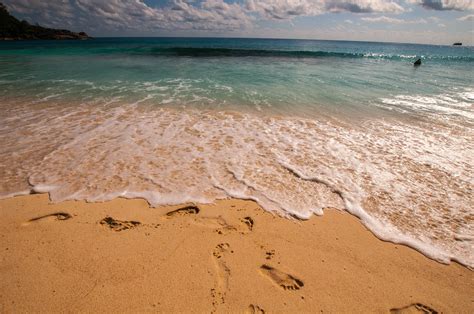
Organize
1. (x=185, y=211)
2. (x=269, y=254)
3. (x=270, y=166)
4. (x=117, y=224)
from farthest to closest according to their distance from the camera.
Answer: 1. (x=270, y=166)
2. (x=185, y=211)
3. (x=117, y=224)
4. (x=269, y=254)

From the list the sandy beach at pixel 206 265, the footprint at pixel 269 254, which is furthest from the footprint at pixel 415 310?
the footprint at pixel 269 254

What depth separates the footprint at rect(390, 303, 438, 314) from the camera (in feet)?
8.79

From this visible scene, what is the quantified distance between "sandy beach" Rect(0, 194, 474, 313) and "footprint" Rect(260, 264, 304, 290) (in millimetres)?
13

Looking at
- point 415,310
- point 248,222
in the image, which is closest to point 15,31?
point 248,222

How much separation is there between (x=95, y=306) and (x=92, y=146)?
175 inches

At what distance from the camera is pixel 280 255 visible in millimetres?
3264

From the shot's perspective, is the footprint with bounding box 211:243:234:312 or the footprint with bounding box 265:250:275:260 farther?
the footprint with bounding box 265:250:275:260

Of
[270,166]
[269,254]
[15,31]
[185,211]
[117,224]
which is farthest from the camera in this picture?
[15,31]

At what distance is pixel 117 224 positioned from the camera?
146 inches

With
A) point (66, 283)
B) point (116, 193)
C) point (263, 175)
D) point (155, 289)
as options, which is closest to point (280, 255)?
point (155, 289)

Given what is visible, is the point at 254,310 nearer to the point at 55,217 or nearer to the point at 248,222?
the point at 248,222

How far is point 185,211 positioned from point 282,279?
191 centimetres

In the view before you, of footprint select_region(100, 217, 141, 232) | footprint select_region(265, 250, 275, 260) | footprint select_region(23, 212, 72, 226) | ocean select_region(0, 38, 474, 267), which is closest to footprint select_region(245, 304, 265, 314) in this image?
footprint select_region(265, 250, 275, 260)

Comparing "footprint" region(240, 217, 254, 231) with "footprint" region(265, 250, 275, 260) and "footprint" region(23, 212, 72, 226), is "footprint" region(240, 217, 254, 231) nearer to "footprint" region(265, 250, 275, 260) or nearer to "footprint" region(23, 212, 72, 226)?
"footprint" region(265, 250, 275, 260)
